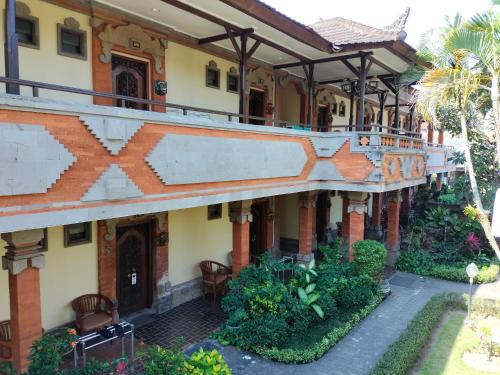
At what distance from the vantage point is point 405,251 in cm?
1533

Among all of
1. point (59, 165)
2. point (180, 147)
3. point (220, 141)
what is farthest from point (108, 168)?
point (220, 141)

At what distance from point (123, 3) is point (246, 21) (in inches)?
103

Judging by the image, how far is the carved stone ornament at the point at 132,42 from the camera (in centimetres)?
815

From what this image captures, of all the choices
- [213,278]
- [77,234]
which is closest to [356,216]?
[213,278]

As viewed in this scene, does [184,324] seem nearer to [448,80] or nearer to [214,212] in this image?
[214,212]

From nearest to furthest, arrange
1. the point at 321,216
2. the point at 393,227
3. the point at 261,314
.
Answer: the point at 261,314, the point at 393,227, the point at 321,216

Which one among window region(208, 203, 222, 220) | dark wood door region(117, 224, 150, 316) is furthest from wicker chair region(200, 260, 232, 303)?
dark wood door region(117, 224, 150, 316)

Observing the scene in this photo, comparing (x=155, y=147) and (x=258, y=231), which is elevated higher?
(x=155, y=147)

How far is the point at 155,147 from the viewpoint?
6.62 metres

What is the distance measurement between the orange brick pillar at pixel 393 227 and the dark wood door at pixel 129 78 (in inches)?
398

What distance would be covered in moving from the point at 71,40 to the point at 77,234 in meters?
4.02

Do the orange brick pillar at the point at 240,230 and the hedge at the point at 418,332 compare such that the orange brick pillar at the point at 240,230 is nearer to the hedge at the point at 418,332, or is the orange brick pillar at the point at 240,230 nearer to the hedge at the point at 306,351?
the hedge at the point at 306,351

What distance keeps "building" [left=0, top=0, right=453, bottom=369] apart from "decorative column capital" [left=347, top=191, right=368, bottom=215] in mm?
42

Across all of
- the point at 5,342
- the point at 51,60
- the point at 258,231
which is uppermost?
the point at 51,60
